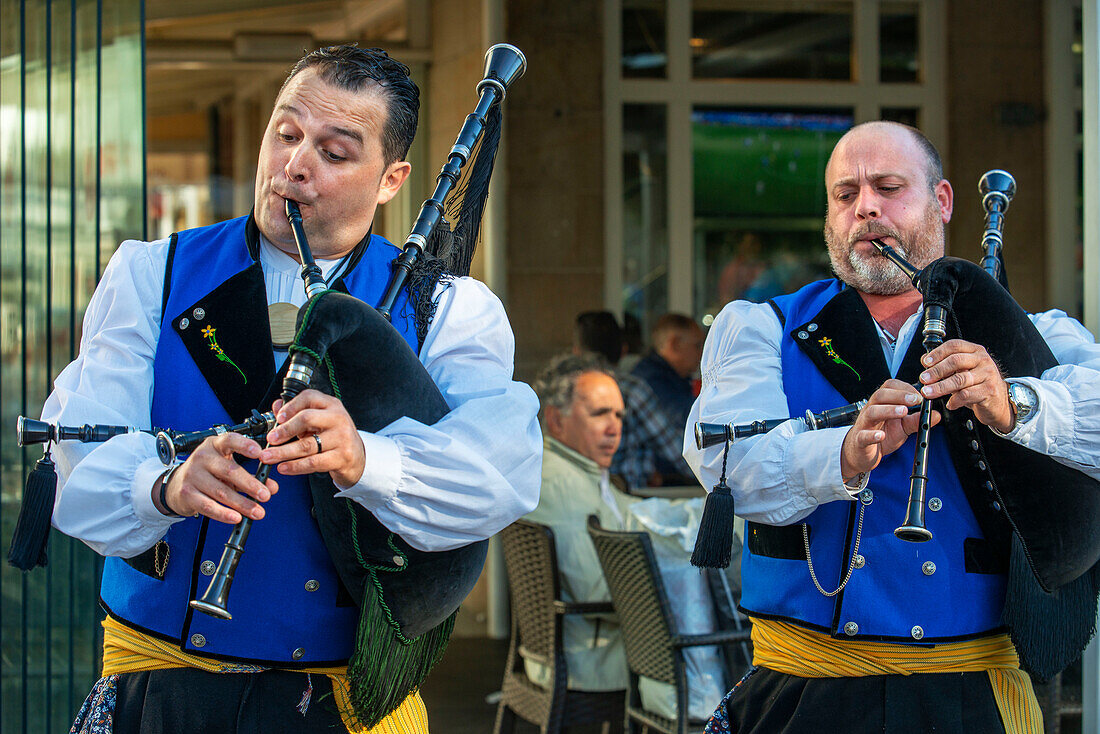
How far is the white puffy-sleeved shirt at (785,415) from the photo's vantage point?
1903mm

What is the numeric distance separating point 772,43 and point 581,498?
12.6ft

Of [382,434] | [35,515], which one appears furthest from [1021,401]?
[35,515]

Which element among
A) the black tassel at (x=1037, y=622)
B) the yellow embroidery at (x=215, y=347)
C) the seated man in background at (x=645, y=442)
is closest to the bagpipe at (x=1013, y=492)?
the black tassel at (x=1037, y=622)

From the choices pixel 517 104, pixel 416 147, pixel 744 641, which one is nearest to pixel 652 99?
pixel 517 104

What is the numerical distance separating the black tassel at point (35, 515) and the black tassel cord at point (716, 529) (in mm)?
999

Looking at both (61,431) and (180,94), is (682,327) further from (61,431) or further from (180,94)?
(180,94)

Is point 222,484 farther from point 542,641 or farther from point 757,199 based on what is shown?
point 757,199

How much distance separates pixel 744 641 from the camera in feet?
11.2

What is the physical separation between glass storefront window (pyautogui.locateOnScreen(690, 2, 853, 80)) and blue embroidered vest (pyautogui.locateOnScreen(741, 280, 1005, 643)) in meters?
4.94

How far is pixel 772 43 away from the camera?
677 cm

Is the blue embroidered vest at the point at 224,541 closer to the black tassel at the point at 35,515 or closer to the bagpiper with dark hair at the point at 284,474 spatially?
the bagpiper with dark hair at the point at 284,474

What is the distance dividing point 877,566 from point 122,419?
1.24 metres

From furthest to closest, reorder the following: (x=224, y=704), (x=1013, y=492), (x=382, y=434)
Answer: (x=1013, y=492)
(x=224, y=704)
(x=382, y=434)

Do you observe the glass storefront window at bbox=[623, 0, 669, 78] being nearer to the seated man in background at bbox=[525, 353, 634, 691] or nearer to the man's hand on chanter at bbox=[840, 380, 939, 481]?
the seated man in background at bbox=[525, 353, 634, 691]
